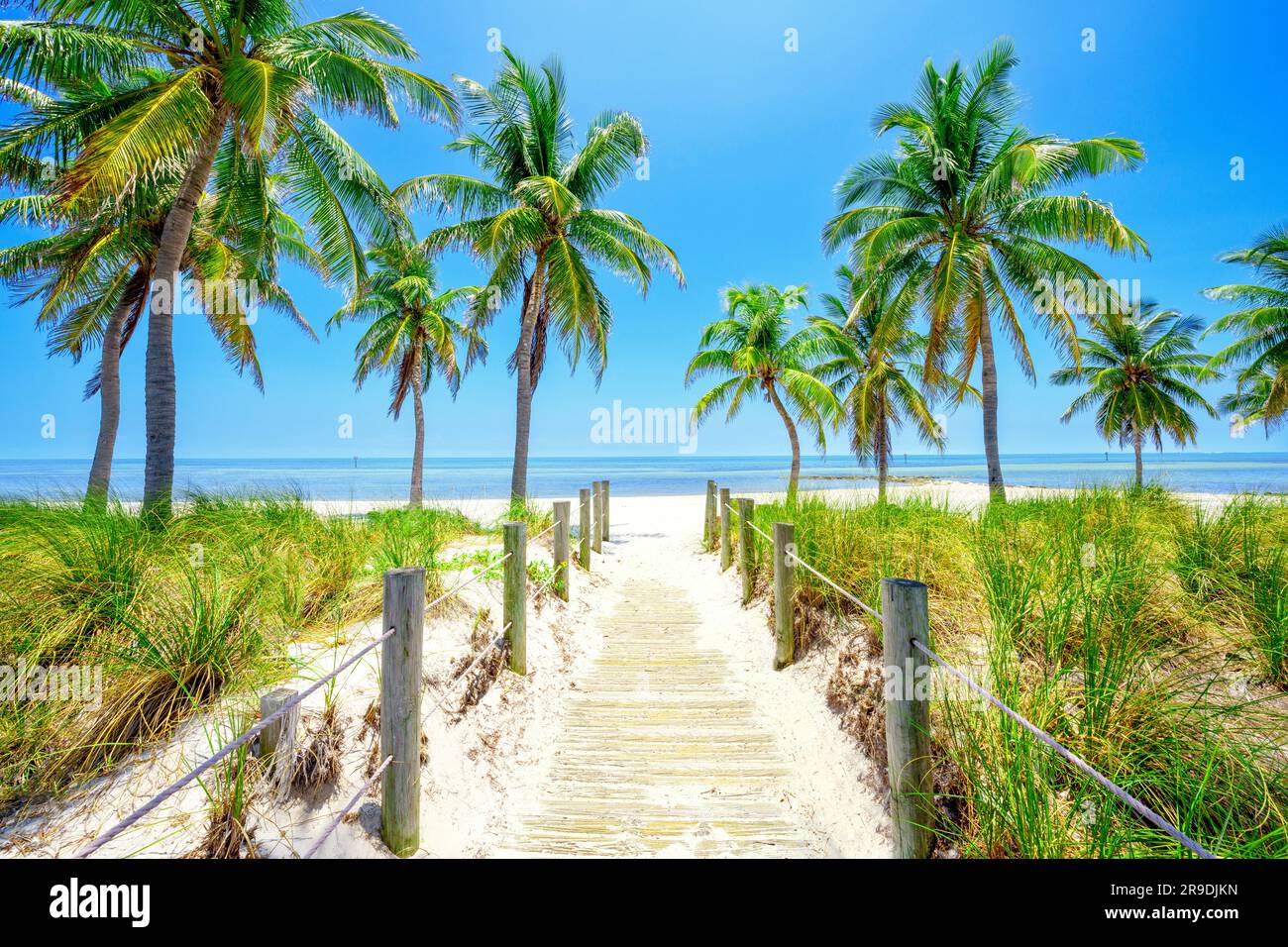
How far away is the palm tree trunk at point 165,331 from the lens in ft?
21.9

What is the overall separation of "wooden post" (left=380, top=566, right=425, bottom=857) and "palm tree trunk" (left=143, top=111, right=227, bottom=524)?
6.28 metres

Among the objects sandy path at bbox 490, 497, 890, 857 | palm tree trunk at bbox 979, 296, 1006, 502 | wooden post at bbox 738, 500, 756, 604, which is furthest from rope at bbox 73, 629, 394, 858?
palm tree trunk at bbox 979, 296, 1006, 502

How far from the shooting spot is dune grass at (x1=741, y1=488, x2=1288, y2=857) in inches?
83.6

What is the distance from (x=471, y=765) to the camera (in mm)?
3389

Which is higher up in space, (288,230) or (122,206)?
(288,230)

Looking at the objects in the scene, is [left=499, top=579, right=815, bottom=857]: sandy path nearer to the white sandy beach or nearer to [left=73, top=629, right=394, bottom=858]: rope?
the white sandy beach

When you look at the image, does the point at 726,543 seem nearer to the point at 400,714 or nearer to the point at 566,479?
the point at 400,714

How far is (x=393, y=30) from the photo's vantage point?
759 centimetres

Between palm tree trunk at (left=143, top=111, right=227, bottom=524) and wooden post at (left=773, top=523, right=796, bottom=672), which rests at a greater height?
palm tree trunk at (left=143, top=111, right=227, bottom=524)

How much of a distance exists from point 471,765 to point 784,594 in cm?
310

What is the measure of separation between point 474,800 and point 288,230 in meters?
15.8

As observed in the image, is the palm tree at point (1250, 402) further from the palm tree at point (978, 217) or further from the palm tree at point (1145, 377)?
the palm tree at point (978, 217)
